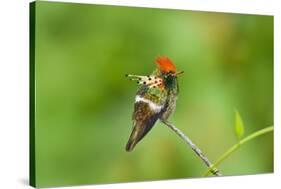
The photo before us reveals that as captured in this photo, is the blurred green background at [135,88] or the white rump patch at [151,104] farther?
the white rump patch at [151,104]

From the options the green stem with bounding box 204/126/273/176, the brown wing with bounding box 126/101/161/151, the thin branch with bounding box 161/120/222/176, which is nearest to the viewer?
the brown wing with bounding box 126/101/161/151

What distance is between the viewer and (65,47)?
4434mm

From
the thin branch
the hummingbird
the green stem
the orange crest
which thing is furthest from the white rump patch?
the green stem

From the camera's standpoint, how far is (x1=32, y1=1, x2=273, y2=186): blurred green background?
4.40m

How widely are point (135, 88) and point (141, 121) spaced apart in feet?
0.79

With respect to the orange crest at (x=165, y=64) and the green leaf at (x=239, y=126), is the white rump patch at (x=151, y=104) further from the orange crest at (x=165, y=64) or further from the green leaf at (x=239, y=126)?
the green leaf at (x=239, y=126)

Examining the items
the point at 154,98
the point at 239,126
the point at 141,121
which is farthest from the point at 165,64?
the point at 239,126

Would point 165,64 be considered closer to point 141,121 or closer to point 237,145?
point 141,121

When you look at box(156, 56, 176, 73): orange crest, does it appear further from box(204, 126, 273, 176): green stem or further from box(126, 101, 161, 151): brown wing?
box(204, 126, 273, 176): green stem

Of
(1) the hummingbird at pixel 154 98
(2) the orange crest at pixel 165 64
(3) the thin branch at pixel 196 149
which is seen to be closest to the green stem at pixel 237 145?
(3) the thin branch at pixel 196 149

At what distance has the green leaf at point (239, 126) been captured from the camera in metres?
5.08

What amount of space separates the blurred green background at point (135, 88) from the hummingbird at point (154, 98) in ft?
0.15

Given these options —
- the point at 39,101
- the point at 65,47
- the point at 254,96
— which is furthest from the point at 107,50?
the point at 254,96

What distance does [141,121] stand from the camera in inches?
186
